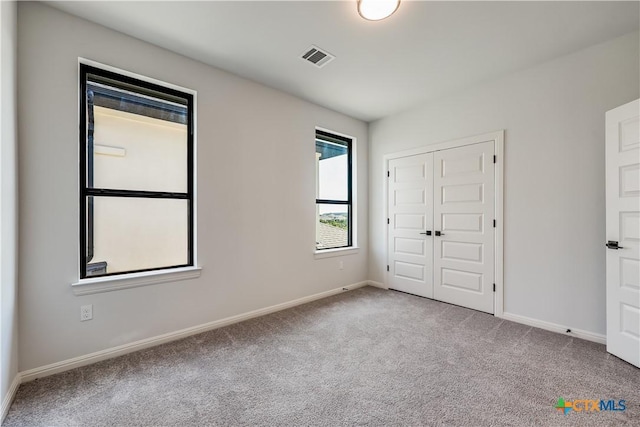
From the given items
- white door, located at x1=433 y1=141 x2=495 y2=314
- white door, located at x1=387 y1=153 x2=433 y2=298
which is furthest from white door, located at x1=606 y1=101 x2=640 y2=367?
white door, located at x1=387 y1=153 x2=433 y2=298

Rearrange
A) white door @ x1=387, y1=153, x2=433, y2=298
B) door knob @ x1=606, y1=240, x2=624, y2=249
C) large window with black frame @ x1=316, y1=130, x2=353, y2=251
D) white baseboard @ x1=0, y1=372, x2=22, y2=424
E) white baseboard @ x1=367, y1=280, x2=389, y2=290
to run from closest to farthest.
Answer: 1. white baseboard @ x1=0, y1=372, x2=22, y2=424
2. door knob @ x1=606, y1=240, x2=624, y2=249
3. white door @ x1=387, y1=153, x2=433, y2=298
4. large window with black frame @ x1=316, y1=130, x2=353, y2=251
5. white baseboard @ x1=367, y1=280, x2=389, y2=290

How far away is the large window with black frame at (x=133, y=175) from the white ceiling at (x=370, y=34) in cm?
50

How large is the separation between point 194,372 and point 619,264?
346cm

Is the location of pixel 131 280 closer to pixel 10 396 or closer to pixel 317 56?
pixel 10 396

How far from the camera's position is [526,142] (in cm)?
290

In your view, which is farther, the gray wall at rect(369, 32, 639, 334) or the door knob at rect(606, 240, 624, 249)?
the gray wall at rect(369, 32, 639, 334)

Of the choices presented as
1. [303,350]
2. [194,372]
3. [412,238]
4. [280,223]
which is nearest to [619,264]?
[412,238]

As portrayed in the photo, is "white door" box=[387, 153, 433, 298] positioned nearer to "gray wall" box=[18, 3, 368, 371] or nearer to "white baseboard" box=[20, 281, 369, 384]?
"gray wall" box=[18, 3, 368, 371]

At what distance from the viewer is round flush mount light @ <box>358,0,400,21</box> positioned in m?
1.93

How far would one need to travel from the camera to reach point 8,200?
67.1 inches

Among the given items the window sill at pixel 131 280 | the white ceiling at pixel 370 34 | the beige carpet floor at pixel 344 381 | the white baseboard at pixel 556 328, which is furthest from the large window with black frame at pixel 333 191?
the white baseboard at pixel 556 328

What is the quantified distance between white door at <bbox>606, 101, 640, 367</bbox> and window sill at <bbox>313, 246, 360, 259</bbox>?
2745 millimetres

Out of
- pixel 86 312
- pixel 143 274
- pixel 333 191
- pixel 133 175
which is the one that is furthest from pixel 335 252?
pixel 86 312

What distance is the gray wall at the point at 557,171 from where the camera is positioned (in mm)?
2463
